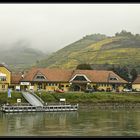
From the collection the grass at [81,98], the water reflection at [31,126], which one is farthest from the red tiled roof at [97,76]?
the water reflection at [31,126]

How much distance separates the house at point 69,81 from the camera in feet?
249

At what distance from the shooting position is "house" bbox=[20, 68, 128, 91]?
76.0 metres

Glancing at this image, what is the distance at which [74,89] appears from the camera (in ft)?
255

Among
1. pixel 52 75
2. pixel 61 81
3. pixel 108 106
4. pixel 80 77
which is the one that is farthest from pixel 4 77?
pixel 108 106

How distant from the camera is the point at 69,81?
76.5 metres

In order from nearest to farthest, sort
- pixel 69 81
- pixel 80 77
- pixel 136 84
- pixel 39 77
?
1. pixel 39 77
2. pixel 69 81
3. pixel 80 77
4. pixel 136 84

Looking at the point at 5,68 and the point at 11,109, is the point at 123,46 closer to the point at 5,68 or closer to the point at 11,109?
the point at 5,68

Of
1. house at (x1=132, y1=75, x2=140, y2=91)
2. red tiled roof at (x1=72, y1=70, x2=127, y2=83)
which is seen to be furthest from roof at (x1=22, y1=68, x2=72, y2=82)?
house at (x1=132, y1=75, x2=140, y2=91)

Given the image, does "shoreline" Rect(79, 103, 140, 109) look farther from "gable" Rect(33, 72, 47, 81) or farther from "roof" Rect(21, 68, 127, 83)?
"gable" Rect(33, 72, 47, 81)

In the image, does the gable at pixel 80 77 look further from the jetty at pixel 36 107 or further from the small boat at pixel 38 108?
the small boat at pixel 38 108

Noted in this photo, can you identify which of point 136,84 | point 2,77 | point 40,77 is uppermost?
point 40,77

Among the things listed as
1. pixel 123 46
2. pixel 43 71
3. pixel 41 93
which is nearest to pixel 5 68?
pixel 43 71

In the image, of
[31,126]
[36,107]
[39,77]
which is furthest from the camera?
[39,77]

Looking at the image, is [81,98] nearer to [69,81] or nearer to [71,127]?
[69,81]
